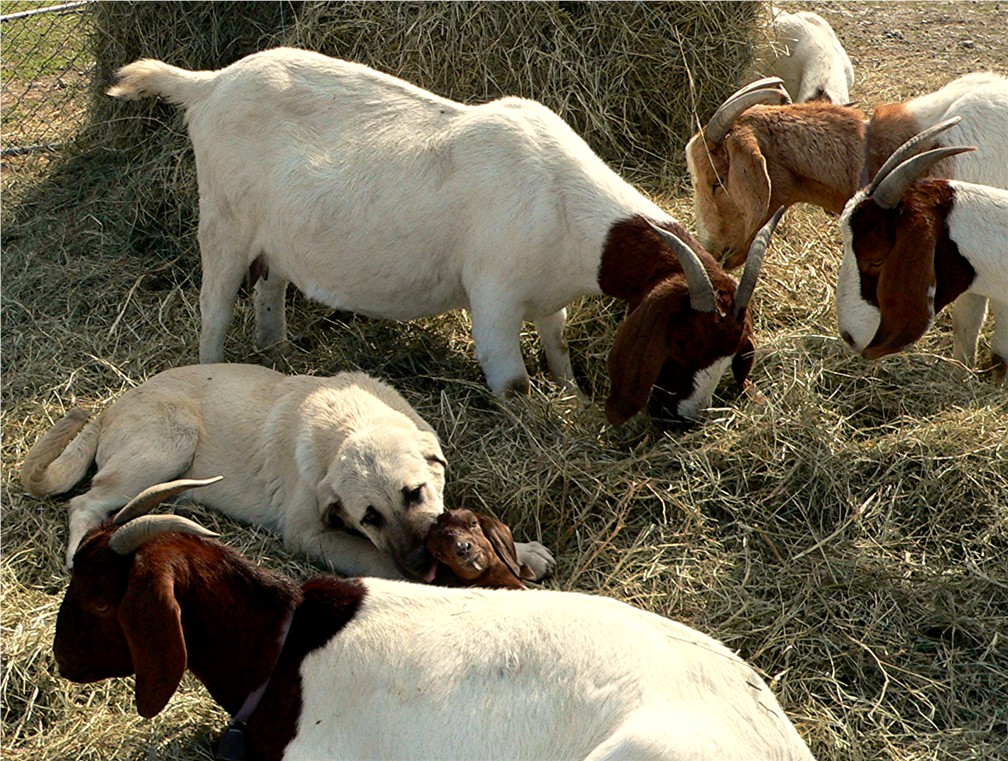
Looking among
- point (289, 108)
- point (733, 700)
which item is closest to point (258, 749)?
point (733, 700)

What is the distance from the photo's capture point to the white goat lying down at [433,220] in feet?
17.3

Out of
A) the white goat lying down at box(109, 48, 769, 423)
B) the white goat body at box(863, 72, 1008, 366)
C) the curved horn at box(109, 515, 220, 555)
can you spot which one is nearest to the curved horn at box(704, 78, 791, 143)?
the white goat body at box(863, 72, 1008, 366)

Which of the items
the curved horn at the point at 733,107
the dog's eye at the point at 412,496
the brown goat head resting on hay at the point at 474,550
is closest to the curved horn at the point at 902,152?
the curved horn at the point at 733,107

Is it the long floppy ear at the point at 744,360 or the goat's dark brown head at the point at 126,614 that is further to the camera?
the long floppy ear at the point at 744,360

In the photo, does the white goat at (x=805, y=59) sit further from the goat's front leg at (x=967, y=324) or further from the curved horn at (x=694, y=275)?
the curved horn at (x=694, y=275)

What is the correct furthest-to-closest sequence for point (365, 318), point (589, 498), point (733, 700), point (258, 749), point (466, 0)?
point (466, 0), point (365, 318), point (589, 498), point (258, 749), point (733, 700)

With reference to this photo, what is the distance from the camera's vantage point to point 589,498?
16.7 feet

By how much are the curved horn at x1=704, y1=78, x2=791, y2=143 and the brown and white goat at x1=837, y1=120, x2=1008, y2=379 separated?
1198 millimetres

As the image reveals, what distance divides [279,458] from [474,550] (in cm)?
115

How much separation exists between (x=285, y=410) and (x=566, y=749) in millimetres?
2348

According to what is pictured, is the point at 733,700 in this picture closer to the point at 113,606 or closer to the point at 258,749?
the point at 258,749

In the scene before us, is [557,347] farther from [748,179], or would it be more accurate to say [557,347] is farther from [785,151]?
[785,151]

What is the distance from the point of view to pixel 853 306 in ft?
17.7

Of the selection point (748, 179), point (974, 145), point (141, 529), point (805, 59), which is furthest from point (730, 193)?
point (141, 529)
